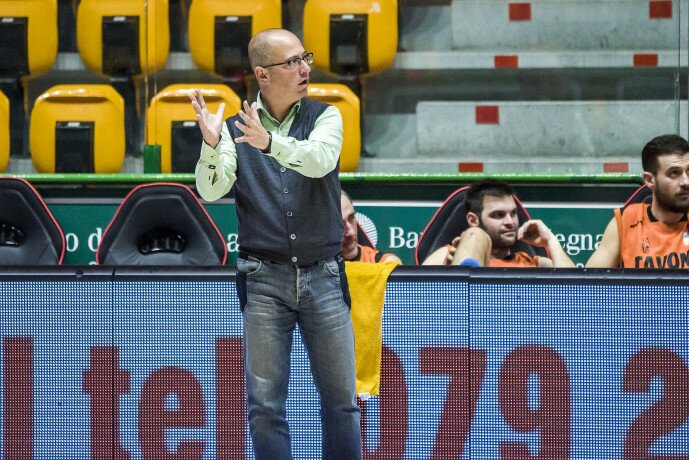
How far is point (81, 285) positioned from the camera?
15.1ft

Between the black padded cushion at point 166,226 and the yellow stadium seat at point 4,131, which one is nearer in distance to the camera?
the black padded cushion at point 166,226

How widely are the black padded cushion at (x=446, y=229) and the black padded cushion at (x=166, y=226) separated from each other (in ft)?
3.36

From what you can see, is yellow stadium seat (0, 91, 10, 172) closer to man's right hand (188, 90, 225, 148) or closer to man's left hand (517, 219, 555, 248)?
man's left hand (517, 219, 555, 248)

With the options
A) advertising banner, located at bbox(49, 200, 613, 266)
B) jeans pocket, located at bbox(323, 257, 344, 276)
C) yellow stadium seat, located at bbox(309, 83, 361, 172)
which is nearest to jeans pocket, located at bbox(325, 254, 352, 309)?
jeans pocket, located at bbox(323, 257, 344, 276)

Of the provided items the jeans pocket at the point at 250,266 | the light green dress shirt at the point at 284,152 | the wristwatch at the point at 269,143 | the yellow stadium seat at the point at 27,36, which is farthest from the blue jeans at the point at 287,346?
the yellow stadium seat at the point at 27,36

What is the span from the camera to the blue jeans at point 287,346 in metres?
3.77

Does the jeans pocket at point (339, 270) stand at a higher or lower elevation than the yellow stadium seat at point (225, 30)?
lower

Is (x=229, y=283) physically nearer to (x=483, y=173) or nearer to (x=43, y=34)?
(x=483, y=173)

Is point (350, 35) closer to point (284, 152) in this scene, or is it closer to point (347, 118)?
point (347, 118)

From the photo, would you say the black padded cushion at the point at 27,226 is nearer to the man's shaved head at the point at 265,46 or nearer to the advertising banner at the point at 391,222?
the advertising banner at the point at 391,222

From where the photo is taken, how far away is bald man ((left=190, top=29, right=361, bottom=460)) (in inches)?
148

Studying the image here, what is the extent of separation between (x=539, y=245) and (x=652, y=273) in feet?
3.79

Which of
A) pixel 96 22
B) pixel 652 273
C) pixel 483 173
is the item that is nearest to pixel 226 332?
pixel 652 273

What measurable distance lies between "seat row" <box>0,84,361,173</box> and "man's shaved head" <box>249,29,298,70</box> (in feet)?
9.98
